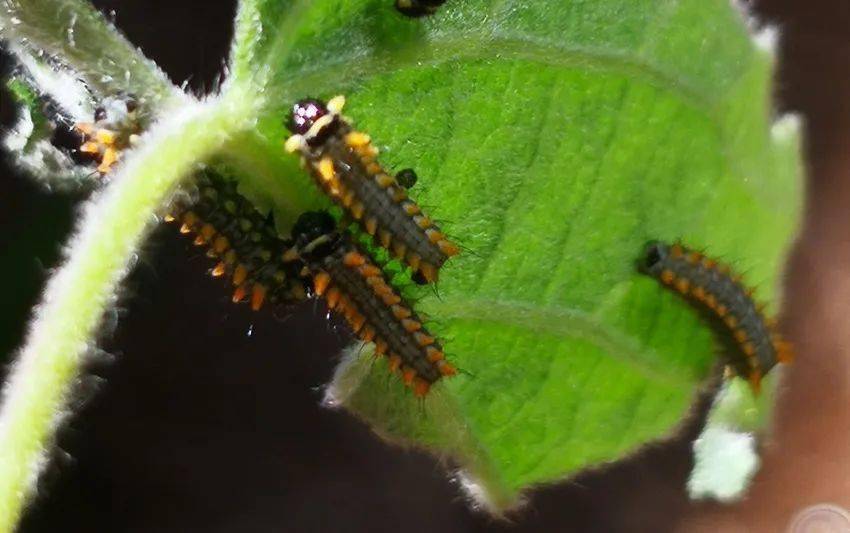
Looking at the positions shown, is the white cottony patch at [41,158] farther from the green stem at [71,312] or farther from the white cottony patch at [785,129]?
the white cottony patch at [785,129]

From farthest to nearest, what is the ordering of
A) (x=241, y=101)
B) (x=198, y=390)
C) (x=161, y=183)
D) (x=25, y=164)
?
(x=198, y=390) → (x=25, y=164) → (x=241, y=101) → (x=161, y=183)

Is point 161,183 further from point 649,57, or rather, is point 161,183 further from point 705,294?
point 705,294

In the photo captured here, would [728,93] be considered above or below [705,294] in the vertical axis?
above

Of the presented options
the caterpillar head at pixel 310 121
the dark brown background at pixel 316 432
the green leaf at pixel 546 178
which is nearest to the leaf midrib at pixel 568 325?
the green leaf at pixel 546 178

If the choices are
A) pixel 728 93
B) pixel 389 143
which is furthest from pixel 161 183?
pixel 728 93

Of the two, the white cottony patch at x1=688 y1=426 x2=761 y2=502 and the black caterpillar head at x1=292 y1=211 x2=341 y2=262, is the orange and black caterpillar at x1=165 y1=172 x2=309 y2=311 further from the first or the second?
the white cottony patch at x1=688 y1=426 x2=761 y2=502

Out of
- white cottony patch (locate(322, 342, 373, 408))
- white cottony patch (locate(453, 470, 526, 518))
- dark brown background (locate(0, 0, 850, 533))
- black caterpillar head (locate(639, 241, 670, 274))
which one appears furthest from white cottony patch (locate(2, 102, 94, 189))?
dark brown background (locate(0, 0, 850, 533))
